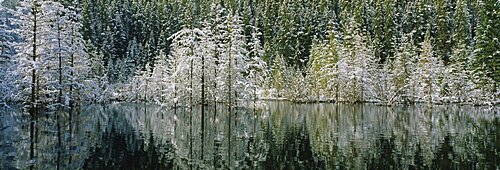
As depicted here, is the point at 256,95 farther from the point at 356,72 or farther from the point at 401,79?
the point at 401,79

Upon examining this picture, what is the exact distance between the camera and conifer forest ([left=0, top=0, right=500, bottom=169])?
59.9ft

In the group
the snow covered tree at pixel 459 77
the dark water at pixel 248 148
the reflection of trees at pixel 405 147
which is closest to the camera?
the dark water at pixel 248 148

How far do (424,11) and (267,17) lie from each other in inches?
1597

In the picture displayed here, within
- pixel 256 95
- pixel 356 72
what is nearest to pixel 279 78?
pixel 356 72

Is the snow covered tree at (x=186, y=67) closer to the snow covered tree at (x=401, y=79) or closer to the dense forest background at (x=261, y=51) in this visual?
the dense forest background at (x=261, y=51)

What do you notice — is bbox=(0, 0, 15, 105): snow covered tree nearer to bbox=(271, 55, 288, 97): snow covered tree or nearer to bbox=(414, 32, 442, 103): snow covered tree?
bbox=(414, 32, 442, 103): snow covered tree

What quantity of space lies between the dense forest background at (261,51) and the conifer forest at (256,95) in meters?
0.25

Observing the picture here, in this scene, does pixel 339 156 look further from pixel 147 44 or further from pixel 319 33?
pixel 147 44

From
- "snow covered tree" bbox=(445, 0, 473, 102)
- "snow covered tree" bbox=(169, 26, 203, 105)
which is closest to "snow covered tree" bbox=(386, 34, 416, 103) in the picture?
"snow covered tree" bbox=(445, 0, 473, 102)

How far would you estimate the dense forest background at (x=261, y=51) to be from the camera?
126 ft

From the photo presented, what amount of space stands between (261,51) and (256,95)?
11.1m

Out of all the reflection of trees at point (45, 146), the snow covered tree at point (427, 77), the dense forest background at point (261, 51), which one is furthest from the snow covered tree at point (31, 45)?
the snow covered tree at point (427, 77)

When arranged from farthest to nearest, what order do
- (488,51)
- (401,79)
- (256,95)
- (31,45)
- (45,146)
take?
(401,79), (256,95), (488,51), (31,45), (45,146)

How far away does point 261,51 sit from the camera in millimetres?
49250
